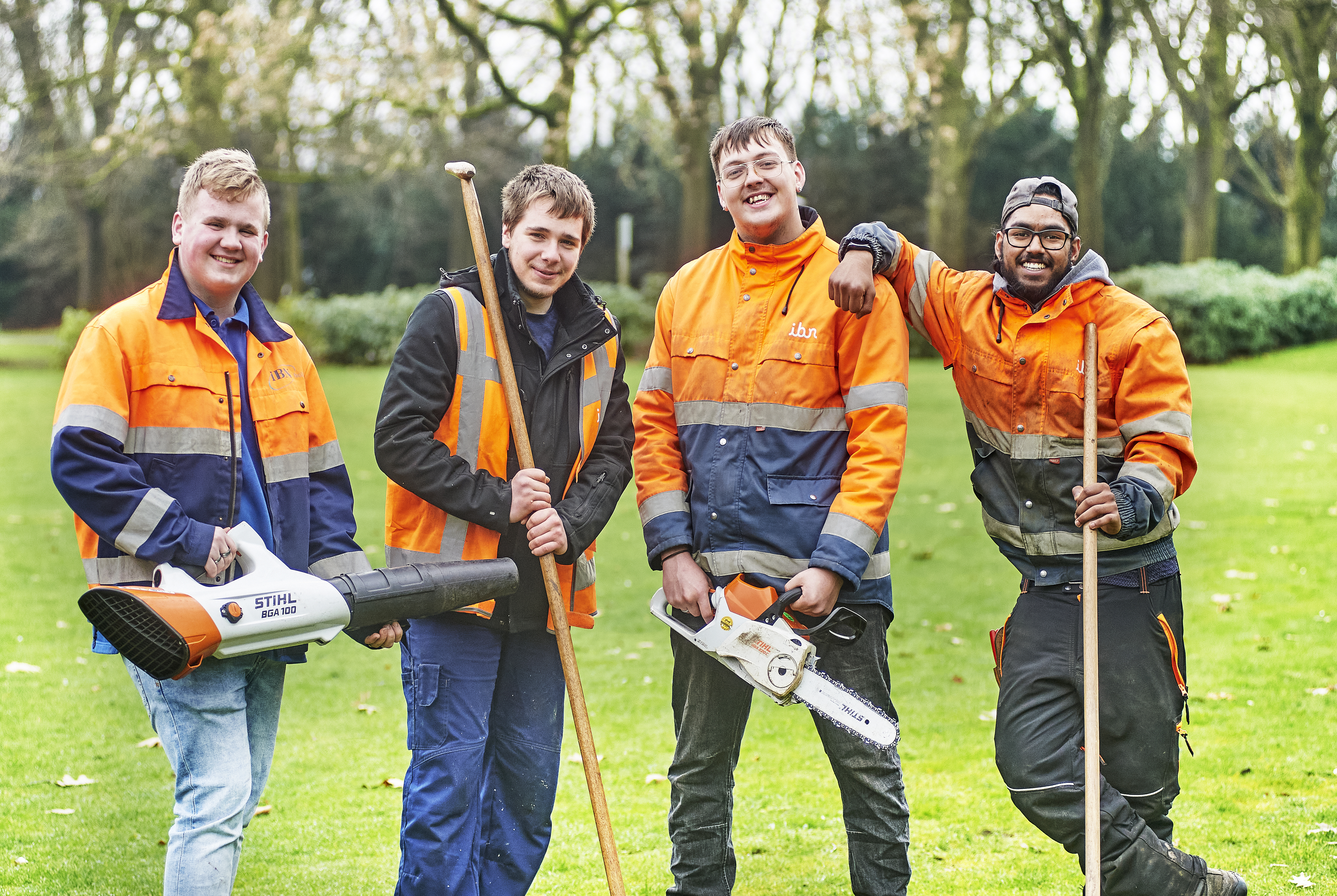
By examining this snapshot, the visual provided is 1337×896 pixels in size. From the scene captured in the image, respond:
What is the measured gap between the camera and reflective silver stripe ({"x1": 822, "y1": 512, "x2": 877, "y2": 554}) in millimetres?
3205

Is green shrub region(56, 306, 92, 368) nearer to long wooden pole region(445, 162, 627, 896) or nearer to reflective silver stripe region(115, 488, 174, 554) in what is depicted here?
long wooden pole region(445, 162, 627, 896)

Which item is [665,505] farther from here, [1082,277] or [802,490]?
[1082,277]

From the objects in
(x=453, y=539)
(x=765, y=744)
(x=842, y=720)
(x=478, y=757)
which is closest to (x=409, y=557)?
(x=453, y=539)

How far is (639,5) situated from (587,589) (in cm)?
1295

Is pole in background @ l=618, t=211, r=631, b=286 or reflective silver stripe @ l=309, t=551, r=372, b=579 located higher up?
pole in background @ l=618, t=211, r=631, b=286

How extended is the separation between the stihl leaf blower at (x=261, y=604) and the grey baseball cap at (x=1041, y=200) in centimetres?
164

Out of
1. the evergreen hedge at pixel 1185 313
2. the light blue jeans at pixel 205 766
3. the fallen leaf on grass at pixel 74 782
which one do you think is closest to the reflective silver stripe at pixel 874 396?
the light blue jeans at pixel 205 766

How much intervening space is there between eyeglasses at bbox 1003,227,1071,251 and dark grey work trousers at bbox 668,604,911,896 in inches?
41.0

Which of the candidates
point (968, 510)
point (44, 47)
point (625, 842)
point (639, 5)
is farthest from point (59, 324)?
point (625, 842)

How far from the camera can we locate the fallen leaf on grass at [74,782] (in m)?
5.09

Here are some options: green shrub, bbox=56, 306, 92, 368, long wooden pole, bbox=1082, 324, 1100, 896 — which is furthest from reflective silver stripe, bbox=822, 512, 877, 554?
green shrub, bbox=56, 306, 92, 368

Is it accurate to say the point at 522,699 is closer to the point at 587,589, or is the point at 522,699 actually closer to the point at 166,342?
the point at 587,589

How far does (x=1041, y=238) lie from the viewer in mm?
3369

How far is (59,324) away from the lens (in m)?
37.3
